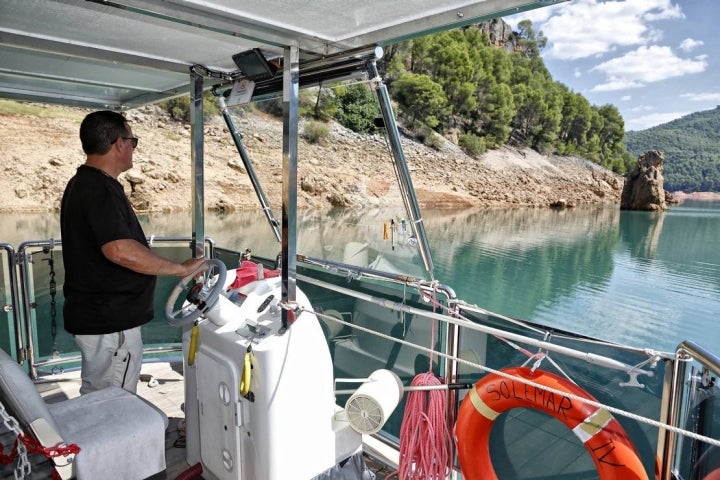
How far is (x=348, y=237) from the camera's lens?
106 inches

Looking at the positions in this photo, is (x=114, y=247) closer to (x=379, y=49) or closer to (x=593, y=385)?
(x=379, y=49)

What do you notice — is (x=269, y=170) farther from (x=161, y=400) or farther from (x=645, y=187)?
(x=645, y=187)

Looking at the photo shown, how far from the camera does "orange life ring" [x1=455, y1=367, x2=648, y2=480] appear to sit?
3.93 ft

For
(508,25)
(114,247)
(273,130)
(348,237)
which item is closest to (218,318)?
(114,247)

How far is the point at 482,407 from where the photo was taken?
142 cm

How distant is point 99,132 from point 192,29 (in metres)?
0.44

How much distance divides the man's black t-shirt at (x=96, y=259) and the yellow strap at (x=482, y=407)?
3.64 ft

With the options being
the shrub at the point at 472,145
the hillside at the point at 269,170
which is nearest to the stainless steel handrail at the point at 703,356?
the hillside at the point at 269,170

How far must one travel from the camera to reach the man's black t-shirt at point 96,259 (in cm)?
150

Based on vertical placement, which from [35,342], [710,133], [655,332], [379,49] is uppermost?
[710,133]

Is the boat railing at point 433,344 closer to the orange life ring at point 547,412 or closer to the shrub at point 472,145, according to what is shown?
the orange life ring at point 547,412

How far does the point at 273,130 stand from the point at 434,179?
29.7m

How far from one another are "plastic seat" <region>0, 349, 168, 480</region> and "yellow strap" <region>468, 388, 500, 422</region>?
0.88m

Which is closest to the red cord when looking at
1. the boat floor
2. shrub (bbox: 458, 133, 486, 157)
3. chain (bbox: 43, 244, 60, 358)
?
the boat floor
